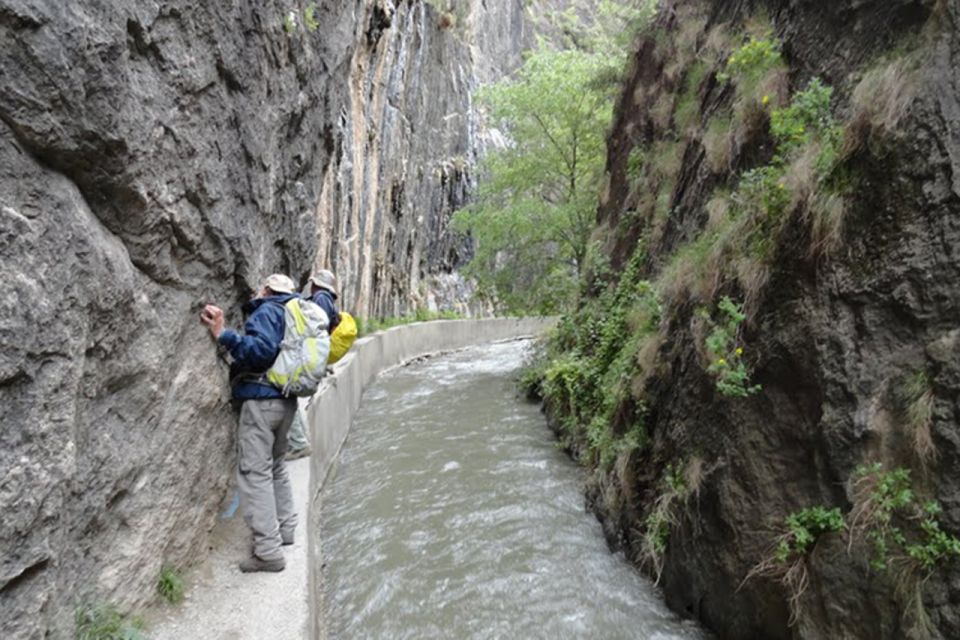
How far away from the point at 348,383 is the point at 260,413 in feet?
23.4

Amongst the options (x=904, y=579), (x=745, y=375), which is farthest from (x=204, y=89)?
(x=904, y=579)

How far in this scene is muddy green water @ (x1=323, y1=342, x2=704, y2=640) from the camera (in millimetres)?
4809

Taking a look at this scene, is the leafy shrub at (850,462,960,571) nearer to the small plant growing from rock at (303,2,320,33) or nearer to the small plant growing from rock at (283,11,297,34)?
the small plant growing from rock at (283,11,297,34)

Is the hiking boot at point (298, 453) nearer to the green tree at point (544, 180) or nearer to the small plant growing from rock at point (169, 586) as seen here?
the small plant growing from rock at point (169, 586)

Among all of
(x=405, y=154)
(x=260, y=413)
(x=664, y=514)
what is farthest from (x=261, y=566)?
(x=405, y=154)

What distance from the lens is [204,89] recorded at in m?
4.29

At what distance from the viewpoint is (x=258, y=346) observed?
14.0 ft

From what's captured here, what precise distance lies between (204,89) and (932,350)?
4.72 metres

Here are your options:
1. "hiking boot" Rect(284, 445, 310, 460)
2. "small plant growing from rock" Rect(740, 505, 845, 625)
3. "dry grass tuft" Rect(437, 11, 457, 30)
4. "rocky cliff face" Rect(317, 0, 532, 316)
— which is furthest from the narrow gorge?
"dry grass tuft" Rect(437, 11, 457, 30)

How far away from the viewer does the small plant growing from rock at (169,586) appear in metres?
3.69

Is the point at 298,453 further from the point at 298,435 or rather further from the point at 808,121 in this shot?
the point at 808,121

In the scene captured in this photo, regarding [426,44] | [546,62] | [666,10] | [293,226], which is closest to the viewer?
[293,226]

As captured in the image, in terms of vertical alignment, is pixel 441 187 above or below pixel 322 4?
above

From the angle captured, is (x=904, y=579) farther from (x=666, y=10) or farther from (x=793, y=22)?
(x=666, y=10)
